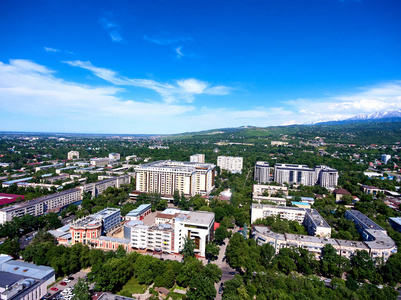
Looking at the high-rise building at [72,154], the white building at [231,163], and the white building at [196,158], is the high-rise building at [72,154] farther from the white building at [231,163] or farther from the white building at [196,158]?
the white building at [231,163]

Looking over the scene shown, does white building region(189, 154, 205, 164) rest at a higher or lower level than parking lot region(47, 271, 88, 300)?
higher

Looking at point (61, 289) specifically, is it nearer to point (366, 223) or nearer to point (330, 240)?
point (330, 240)

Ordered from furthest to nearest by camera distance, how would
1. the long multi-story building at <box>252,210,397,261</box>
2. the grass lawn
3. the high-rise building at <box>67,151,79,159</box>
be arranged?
the high-rise building at <box>67,151,79,159</box>
the long multi-story building at <box>252,210,397,261</box>
the grass lawn

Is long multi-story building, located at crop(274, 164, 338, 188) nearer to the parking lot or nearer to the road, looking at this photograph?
the road

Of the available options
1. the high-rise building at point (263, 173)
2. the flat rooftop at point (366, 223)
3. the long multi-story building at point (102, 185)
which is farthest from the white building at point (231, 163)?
the flat rooftop at point (366, 223)

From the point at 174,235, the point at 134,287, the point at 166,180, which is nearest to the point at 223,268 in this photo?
the point at 174,235

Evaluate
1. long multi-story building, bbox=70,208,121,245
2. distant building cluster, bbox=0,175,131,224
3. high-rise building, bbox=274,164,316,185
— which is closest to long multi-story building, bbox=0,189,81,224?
distant building cluster, bbox=0,175,131,224

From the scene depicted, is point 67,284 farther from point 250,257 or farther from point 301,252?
point 301,252
